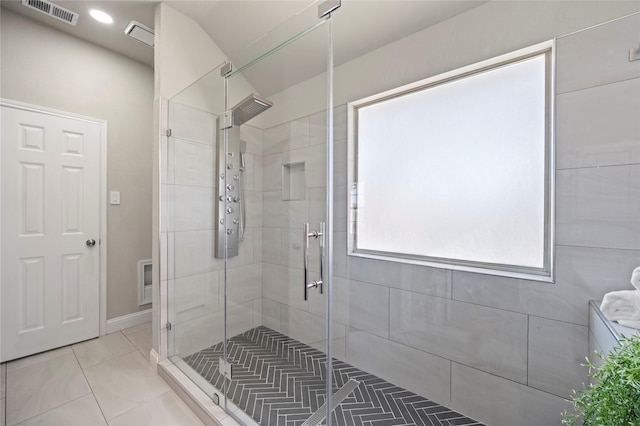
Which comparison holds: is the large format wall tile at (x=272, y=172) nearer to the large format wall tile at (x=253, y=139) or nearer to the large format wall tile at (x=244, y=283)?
the large format wall tile at (x=253, y=139)

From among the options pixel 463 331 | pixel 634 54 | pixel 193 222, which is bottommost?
pixel 463 331

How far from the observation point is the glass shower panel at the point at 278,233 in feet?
4.51

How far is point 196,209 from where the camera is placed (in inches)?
79.2

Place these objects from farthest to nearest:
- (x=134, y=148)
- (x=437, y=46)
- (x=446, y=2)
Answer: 1. (x=134, y=148)
2. (x=437, y=46)
3. (x=446, y=2)

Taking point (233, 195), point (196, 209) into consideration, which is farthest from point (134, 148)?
point (233, 195)

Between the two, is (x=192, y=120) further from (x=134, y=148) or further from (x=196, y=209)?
(x=134, y=148)

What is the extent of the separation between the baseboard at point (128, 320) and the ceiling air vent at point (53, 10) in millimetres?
2553

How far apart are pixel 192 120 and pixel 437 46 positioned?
1.71 metres

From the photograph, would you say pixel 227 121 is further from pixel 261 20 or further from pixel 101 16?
pixel 101 16

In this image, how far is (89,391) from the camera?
68.4 inches

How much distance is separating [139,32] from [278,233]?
2209 mm

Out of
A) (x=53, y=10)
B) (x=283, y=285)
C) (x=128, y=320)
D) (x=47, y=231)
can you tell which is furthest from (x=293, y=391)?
(x=53, y=10)

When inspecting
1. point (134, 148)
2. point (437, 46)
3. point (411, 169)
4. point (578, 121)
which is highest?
point (437, 46)

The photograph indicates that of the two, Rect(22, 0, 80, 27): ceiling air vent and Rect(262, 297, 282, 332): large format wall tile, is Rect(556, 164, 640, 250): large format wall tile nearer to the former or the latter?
Rect(262, 297, 282, 332): large format wall tile
